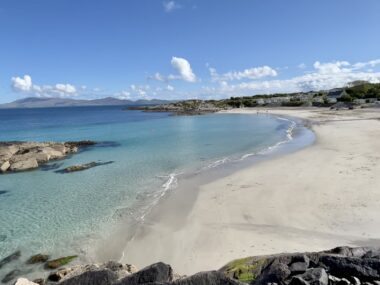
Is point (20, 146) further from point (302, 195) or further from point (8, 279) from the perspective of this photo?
point (302, 195)

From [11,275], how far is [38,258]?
947 millimetres

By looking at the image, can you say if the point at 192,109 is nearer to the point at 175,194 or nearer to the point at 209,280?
the point at 175,194

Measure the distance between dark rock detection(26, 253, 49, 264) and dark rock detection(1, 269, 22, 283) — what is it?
0.51 m

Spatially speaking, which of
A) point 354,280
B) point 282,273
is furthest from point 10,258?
point 354,280

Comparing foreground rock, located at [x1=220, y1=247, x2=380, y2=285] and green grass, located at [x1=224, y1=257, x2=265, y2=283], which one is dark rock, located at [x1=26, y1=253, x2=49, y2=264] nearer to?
green grass, located at [x1=224, y1=257, x2=265, y2=283]

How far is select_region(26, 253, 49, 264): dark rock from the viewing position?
34.4 feet

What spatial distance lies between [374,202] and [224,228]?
21.1 feet

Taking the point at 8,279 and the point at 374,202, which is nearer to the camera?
the point at 8,279

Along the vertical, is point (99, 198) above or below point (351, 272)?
below

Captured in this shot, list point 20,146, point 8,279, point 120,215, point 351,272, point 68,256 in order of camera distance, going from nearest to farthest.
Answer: point 351,272 → point 8,279 → point 68,256 → point 120,215 → point 20,146

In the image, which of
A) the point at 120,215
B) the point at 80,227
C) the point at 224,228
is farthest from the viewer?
the point at 120,215

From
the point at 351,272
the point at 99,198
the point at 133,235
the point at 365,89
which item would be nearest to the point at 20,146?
the point at 99,198

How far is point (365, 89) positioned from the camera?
100688 millimetres

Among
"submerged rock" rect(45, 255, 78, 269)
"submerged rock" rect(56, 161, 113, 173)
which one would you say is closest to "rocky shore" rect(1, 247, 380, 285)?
"submerged rock" rect(45, 255, 78, 269)
